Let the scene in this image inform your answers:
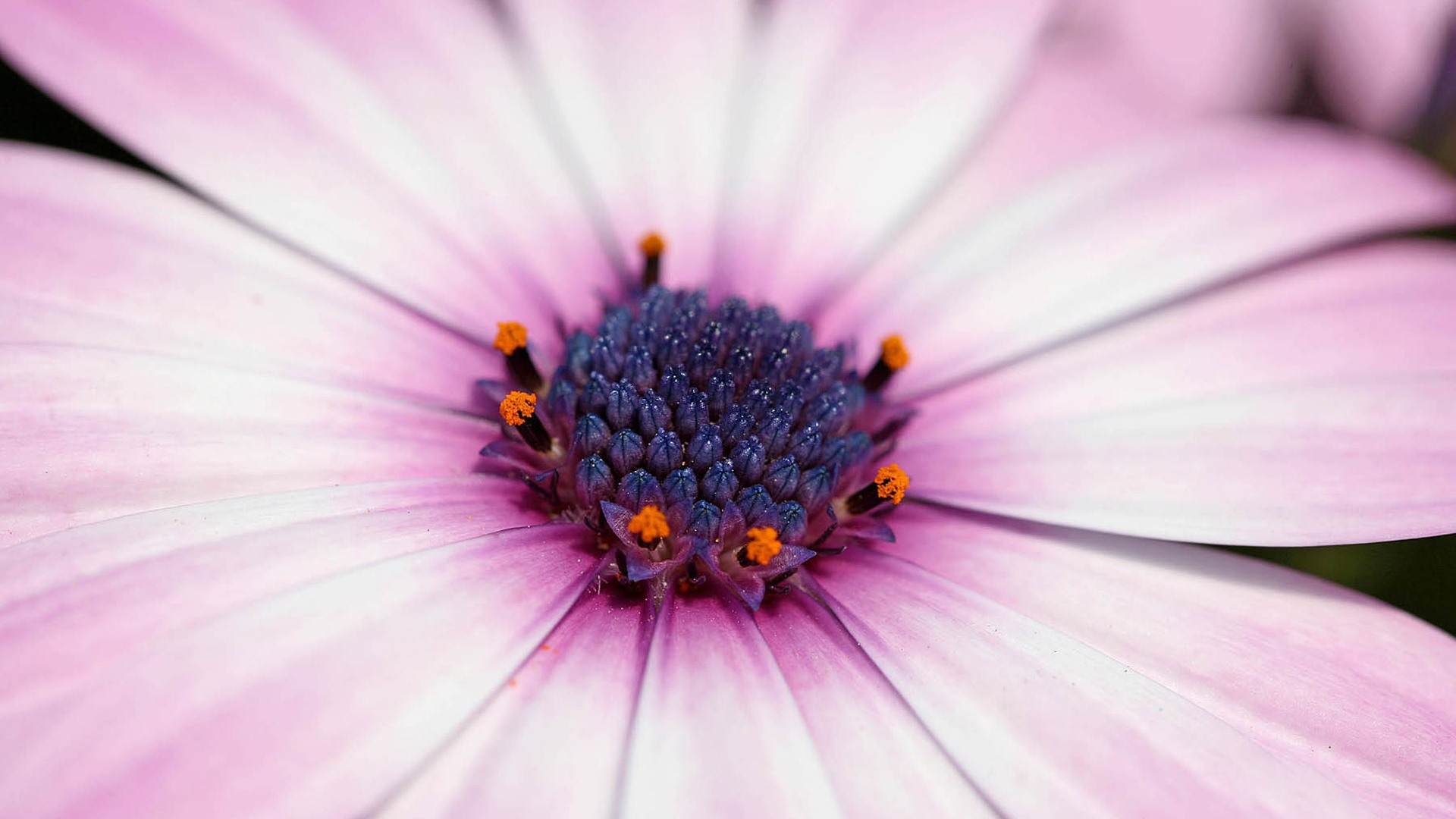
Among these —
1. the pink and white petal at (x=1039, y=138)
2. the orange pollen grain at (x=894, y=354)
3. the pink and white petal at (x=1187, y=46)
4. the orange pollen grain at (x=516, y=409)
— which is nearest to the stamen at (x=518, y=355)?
the orange pollen grain at (x=516, y=409)

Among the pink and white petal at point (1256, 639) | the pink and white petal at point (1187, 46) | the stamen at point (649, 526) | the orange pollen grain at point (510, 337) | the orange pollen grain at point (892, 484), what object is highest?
the pink and white petal at point (1187, 46)

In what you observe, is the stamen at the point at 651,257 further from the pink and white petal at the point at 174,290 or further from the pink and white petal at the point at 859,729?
the pink and white petal at the point at 859,729

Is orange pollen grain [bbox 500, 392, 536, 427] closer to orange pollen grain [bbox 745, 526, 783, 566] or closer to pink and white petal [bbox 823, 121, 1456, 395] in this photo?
orange pollen grain [bbox 745, 526, 783, 566]

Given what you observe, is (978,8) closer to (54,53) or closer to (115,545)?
(54,53)

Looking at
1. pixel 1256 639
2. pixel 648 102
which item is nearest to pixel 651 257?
pixel 648 102

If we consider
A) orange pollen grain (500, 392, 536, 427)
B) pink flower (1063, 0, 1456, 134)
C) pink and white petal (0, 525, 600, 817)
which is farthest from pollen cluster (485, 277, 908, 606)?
pink flower (1063, 0, 1456, 134)

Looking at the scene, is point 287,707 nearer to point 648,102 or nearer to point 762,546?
point 762,546

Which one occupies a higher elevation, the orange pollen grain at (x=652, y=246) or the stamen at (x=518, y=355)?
the orange pollen grain at (x=652, y=246)
